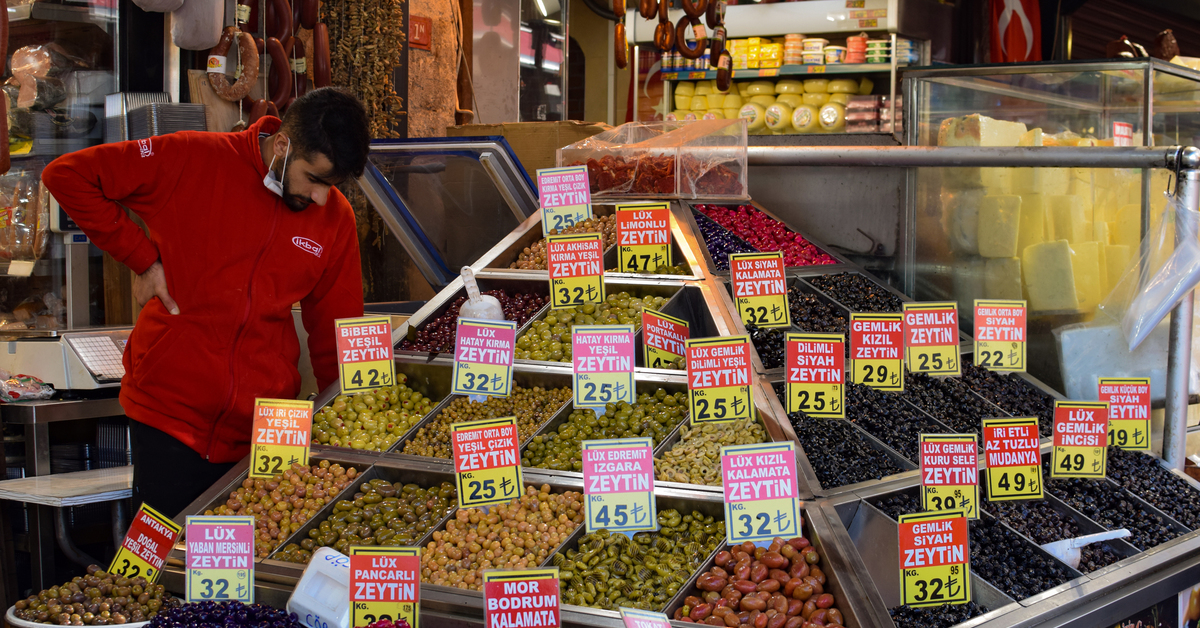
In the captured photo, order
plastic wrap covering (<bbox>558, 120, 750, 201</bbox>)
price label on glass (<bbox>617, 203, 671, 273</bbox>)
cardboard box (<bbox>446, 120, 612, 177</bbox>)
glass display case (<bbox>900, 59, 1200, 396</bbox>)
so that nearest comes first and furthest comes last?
price label on glass (<bbox>617, 203, 671, 273</bbox>)
glass display case (<bbox>900, 59, 1200, 396</bbox>)
plastic wrap covering (<bbox>558, 120, 750, 201</bbox>)
cardboard box (<bbox>446, 120, 612, 177</bbox>)

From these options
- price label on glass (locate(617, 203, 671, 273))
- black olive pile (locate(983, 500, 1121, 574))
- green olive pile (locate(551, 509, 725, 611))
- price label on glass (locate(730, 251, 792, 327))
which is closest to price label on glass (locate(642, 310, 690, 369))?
price label on glass (locate(730, 251, 792, 327))

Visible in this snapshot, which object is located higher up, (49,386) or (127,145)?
(127,145)

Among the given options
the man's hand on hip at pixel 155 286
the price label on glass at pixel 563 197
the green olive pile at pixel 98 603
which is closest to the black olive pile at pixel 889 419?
the price label on glass at pixel 563 197

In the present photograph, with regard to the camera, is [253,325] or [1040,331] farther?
[1040,331]

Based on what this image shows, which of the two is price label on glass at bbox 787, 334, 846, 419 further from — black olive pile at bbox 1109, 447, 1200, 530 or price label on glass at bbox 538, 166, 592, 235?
price label on glass at bbox 538, 166, 592, 235

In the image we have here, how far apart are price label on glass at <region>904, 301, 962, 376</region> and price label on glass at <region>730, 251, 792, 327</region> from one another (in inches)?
15.2

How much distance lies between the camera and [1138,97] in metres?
3.63

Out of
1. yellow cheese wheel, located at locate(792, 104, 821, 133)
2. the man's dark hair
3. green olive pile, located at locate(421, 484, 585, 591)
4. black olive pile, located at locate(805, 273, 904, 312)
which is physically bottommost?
green olive pile, located at locate(421, 484, 585, 591)

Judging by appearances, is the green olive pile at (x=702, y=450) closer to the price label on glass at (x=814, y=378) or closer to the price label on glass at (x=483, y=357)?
the price label on glass at (x=814, y=378)

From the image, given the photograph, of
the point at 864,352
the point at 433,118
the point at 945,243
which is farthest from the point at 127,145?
the point at 433,118

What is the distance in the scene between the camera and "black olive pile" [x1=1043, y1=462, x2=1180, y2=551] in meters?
2.56

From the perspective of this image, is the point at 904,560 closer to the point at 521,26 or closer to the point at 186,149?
the point at 186,149

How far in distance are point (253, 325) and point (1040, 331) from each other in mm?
2803

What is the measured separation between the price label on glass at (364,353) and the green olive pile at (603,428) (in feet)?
1.71
